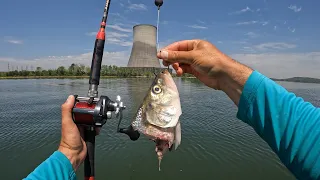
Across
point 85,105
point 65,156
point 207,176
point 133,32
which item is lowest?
point 207,176

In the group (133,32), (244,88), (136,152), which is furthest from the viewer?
(133,32)

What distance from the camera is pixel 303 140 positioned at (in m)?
1.58

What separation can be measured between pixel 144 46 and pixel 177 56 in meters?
50.2

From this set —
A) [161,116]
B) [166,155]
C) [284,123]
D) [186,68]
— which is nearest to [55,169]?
[161,116]

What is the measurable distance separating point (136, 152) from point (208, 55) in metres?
8.48

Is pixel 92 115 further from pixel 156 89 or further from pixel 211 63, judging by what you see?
pixel 211 63

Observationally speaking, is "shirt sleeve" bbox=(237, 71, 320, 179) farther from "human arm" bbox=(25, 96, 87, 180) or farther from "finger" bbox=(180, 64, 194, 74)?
"human arm" bbox=(25, 96, 87, 180)

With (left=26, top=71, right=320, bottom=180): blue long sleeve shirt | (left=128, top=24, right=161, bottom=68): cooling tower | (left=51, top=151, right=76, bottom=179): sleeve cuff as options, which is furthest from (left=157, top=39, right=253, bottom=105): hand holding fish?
(left=128, top=24, right=161, bottom=68): cooling tower

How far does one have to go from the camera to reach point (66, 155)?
2168 mm

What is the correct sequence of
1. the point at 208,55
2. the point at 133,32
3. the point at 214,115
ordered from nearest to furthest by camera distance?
the point at 208,55 → the point at 214,115 → the point at 133,32

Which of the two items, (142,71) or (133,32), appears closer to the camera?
(133,32)

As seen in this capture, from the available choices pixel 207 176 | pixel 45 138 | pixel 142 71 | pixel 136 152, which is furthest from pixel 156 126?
pixel 142 71

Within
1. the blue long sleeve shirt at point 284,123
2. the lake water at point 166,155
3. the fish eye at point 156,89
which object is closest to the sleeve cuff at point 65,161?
the blue long sleeve shirt at point 284,123

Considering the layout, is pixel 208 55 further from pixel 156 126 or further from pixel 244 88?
pixel 156 126
